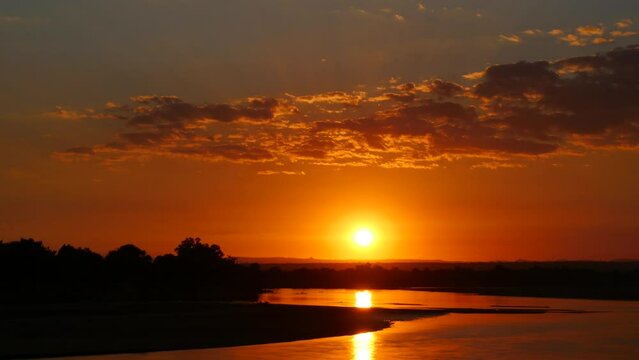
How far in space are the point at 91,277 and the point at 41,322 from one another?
46.2 m

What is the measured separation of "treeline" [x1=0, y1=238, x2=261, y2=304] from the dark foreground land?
39.9 feet

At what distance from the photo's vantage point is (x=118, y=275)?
11250 centimetres

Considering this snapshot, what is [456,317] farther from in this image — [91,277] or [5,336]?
[91,277]

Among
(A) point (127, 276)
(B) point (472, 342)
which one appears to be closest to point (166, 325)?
(B) point (472, 342)

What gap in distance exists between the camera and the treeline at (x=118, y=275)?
95.5 meters

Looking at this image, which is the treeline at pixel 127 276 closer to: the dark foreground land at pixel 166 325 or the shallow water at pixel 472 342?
the dark foreground land at pixel 166 325

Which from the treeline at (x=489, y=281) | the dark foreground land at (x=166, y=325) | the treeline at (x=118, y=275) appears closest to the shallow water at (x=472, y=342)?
the dark foreground land at (x=166, y=325)

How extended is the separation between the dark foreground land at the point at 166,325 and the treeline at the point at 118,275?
39.9ft

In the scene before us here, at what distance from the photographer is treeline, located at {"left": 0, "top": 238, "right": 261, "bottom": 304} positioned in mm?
95500

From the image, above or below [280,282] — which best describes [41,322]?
below

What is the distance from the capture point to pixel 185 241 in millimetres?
124000

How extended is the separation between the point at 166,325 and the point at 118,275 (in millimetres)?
54073

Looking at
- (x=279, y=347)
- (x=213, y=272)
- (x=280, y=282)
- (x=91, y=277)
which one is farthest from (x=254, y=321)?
(x=280, y=282)

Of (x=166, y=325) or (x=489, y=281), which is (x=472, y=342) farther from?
(x=489, y=281)
